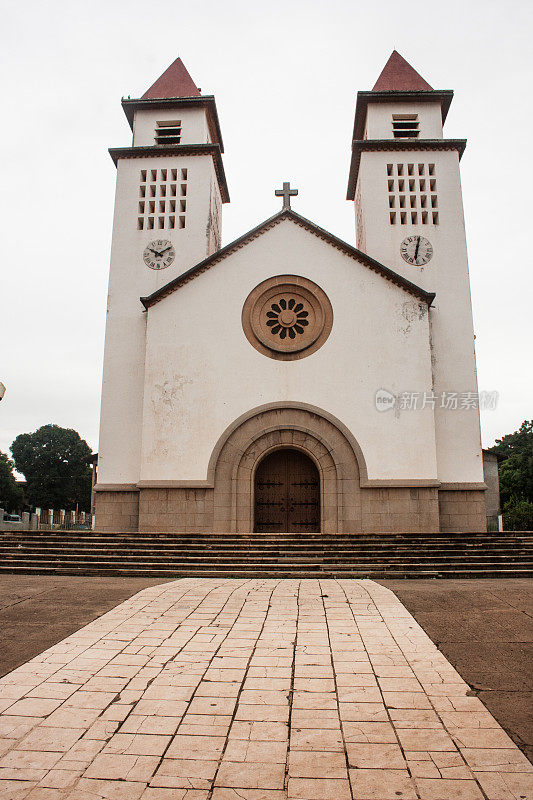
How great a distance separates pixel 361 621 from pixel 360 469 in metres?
10.3

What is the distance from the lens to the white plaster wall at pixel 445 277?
63.9ft

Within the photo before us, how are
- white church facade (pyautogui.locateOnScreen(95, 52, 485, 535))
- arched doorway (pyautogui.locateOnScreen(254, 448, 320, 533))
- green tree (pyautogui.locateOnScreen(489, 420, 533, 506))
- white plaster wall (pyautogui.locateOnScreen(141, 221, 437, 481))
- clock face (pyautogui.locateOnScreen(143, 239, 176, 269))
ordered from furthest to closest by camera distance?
green tree (pyautogui.locateOnScreen(489, 420, 533, 506)), clock face (pyautogui.locateOnScreen(143, 239, 176, 269)), arched doorway (pyautogui.locateOnScreen(254, 448, 320, 533)), white plaster wall (pyautogui.locateOnScreen(141, 221, 437, 481)), white church facade (pyautogui.locateOnScreen(95, 52, 485, 535))

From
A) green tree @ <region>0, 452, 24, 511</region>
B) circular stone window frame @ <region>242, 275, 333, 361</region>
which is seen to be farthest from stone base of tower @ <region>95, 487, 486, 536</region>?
green tree @ <region>0, 452, 24, 511</region>

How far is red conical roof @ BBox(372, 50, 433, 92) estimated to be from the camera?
23.6 m

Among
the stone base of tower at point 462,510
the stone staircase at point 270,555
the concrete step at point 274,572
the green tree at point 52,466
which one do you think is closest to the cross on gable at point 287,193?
the stone base of tower at point 462,510

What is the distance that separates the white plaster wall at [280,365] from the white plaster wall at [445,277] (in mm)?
2003

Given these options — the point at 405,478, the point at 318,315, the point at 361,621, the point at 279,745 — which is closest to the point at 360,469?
the point at 405,478

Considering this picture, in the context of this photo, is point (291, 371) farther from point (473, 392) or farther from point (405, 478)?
point (473, 392)

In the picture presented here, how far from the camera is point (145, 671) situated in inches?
227

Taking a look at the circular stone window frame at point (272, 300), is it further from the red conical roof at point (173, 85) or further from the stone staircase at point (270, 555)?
the red conical roof at point (173, 85)

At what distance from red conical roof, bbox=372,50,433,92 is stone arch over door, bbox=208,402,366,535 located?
14575 millimetres

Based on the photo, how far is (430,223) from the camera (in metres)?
21.6

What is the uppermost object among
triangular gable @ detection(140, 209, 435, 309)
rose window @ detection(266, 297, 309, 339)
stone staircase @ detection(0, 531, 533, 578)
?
triangular gable @ detection(140, 209, 435, 309)

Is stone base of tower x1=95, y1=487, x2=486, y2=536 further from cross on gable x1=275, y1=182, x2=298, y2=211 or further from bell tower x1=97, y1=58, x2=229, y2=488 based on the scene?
cross on gable x1=275, y1=182, x2=298, y2=211
